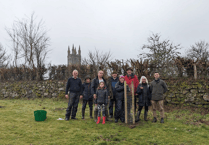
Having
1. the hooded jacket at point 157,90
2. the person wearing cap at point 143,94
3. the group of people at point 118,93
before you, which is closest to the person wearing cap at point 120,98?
the group of people at point 118,93

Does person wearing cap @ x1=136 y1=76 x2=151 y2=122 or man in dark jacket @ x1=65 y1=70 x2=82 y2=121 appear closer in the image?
person wearing cap @ x1=136 y1=76 x2=151 y2=122

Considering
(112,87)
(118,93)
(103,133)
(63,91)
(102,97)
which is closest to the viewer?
(103,133)

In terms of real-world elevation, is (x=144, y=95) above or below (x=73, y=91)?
below

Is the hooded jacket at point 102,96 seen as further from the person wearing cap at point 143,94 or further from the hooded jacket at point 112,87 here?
the person wearing cap at point 143,94

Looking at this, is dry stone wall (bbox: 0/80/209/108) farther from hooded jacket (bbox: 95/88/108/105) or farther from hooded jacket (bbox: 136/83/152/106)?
hooded jacket (bbox: 95/88/108/105)

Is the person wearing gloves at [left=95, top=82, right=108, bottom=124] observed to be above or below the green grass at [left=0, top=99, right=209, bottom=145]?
above

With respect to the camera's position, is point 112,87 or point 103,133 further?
point 112,87

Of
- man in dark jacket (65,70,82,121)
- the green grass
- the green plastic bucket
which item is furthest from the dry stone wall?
the green plastic bucket

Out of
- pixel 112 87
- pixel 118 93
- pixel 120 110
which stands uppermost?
pixel 112 87

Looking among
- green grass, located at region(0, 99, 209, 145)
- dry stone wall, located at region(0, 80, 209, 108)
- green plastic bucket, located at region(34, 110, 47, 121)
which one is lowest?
green grass, located at region(0, 99, 209, 145)

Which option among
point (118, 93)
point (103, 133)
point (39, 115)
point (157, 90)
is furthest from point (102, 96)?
point (39, 115)

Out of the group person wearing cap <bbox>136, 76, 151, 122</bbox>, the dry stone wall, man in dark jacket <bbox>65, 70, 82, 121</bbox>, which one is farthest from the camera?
the dry stone wall

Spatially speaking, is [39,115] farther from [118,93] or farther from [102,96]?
[118,93]

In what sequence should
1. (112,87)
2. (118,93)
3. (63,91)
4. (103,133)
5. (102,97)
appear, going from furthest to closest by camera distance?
1. (63,91)
2. (112,87)
3. (118,93)
4. (102,97)
5. (103,133)
